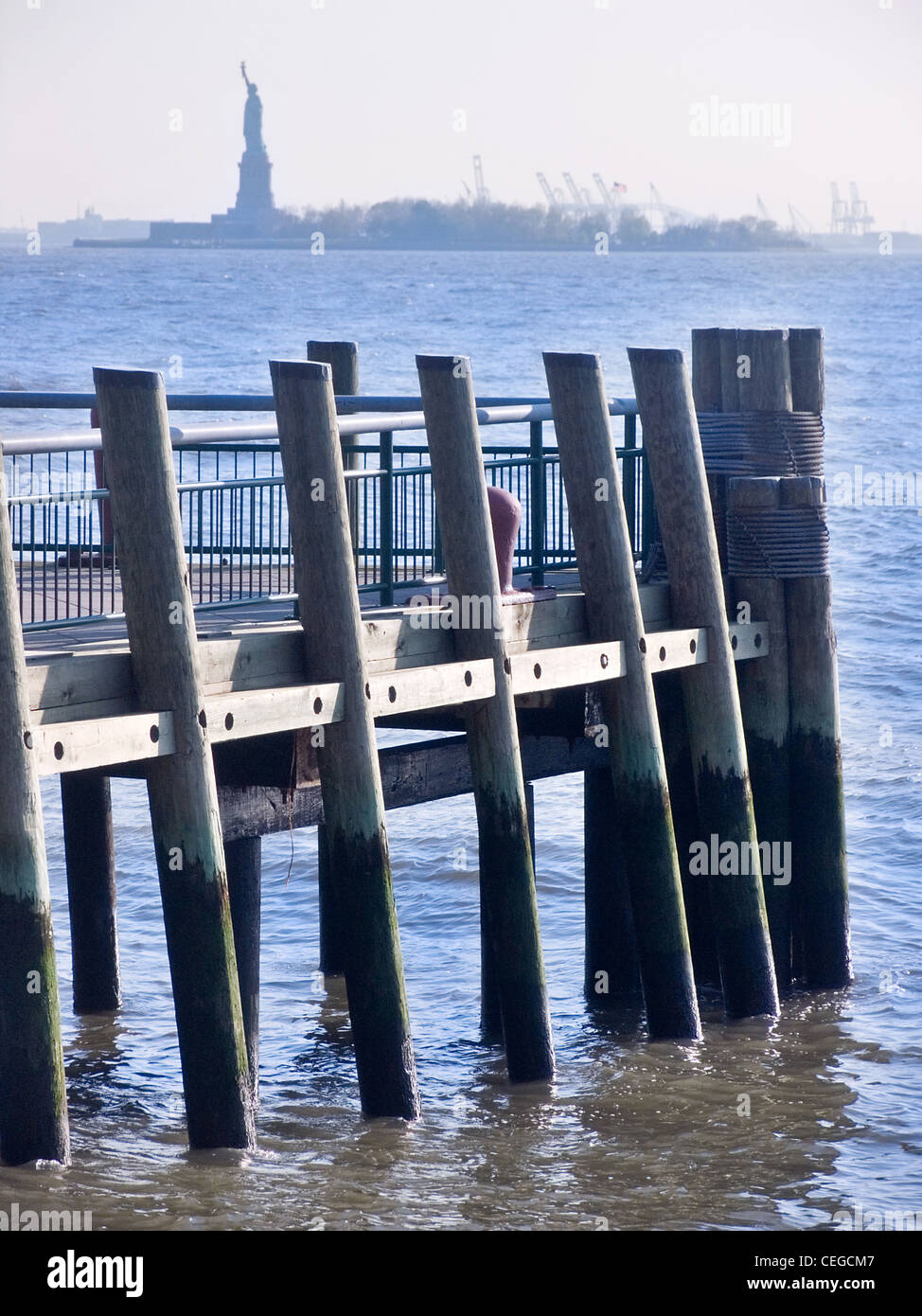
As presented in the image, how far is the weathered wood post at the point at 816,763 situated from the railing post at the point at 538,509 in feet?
4.87

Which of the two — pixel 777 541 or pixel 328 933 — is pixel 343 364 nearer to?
pixel 777 541

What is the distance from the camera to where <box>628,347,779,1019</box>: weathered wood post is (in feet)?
37.0

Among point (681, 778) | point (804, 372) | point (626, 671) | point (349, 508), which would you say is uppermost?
point (804, 372)

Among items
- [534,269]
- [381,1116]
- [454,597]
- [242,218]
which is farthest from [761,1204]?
[242,218]

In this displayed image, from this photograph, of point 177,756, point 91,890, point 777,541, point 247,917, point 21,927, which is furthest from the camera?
point 91,890

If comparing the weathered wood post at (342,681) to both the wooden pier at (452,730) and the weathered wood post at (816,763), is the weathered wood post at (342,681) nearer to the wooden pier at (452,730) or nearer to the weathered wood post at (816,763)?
the wooden pier at (452,730)

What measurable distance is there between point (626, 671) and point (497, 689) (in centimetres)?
97

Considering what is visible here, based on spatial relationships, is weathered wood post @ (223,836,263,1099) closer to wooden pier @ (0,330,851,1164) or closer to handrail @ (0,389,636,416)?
wooden pier @ (0,330,851,1164)

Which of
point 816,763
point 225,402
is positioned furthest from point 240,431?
point 816,763

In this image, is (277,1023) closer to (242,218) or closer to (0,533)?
(0,533)

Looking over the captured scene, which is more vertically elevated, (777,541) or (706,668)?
(777,541)

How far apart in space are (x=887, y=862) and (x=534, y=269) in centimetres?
13324

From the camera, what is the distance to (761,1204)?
9.46m

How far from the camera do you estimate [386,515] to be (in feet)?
34.3
